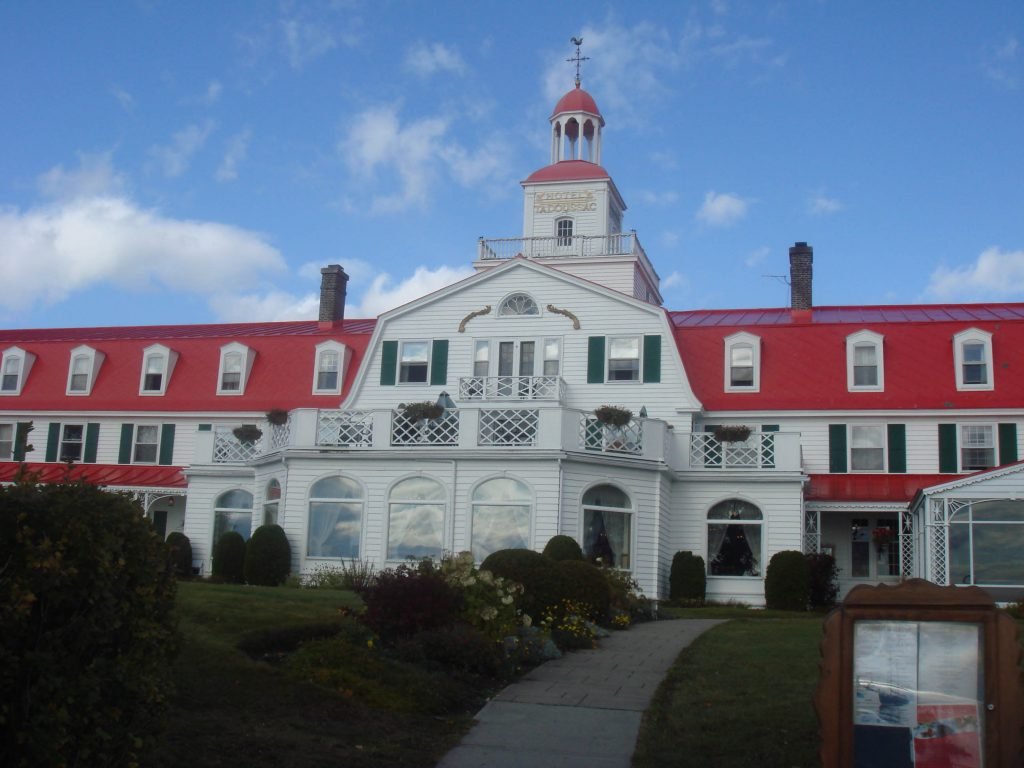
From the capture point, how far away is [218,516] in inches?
1223

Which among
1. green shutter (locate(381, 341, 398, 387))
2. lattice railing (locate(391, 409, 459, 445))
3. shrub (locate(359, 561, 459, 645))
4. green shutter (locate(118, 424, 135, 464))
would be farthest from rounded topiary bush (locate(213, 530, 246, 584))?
shrub (locate(359, 561, 459, 645))

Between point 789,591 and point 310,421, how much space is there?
11.6 meters

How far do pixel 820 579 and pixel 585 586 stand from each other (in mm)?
11155

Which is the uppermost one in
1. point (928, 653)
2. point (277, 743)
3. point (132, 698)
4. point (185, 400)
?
point (185, 400)

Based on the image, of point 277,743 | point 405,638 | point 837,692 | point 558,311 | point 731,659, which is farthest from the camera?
point 558,311

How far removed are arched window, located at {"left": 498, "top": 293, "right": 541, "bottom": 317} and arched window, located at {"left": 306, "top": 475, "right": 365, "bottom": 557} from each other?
7.22 metres

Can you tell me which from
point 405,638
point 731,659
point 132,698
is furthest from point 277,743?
point 731,659

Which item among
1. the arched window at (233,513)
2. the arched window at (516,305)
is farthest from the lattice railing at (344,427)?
the arched window at (516,305)

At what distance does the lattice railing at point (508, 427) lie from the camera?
2572cm

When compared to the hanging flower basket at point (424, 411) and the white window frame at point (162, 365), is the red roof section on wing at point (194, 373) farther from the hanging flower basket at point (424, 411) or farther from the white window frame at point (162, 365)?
the hanging flower basket at point (424, 411)

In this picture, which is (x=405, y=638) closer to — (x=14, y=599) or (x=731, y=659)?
(x=731, y=659)

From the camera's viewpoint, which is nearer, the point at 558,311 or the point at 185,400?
the point at 558,311

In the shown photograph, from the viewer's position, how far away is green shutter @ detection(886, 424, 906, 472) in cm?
3041

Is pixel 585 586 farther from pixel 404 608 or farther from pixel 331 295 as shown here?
pixel 331 295
